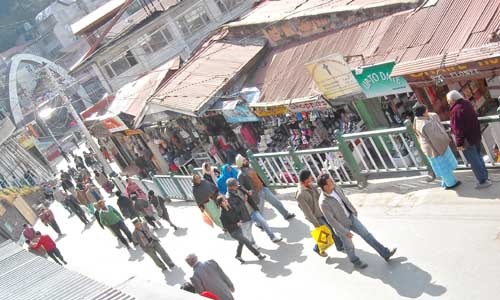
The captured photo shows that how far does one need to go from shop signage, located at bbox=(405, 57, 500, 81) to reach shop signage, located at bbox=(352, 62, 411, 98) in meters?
0.50

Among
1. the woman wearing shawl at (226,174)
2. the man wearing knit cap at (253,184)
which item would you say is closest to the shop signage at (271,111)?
the woman wearing shawl at (226,174)

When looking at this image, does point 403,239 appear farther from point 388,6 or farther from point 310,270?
point 388,6

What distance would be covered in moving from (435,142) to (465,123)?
0.55 m

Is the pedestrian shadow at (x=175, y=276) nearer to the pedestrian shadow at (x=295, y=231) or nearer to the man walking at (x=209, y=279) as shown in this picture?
the pedestrian shadow at (x=295, y=231)

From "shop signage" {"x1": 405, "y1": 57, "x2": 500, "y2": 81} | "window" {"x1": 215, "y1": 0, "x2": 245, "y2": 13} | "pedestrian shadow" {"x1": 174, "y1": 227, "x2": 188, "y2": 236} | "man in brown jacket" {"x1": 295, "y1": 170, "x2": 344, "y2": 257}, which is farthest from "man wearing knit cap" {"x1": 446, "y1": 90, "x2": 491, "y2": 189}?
"window" {"x1": 215, "y1": 0, "x2": 245, "y2": 13}

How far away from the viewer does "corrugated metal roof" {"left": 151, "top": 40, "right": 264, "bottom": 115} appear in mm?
13836

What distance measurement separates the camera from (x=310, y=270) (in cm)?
762

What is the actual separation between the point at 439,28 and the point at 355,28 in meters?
2.44

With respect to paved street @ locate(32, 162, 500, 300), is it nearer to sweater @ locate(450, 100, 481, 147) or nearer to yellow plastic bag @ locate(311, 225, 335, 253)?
yellow plastic bag @ locate(311, 225, 335, 253)

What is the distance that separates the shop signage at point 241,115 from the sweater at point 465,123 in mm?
6847

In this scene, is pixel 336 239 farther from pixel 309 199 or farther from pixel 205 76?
pixel 205 76

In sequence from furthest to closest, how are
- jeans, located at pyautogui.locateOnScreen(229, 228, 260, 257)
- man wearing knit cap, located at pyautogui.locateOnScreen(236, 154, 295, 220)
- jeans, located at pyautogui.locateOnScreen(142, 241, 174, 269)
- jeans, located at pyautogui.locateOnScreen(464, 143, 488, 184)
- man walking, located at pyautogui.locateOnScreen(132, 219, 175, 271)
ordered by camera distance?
jeans, located at pyautogui.locateOnScreen(142, 241, 174, 269)
man walking, located at pyautogui.locateOnScreen(132, 219, 175, 271)
man wearing knit cap, located at pyautogui.locateOnScreen(236, 154, 295, 220)
jeans, located at pyautogui.locateOnScreen(229, 228, 260, 257)
jeans, located at pyautogui.locateOnScreen(464, 143, 488, 184)

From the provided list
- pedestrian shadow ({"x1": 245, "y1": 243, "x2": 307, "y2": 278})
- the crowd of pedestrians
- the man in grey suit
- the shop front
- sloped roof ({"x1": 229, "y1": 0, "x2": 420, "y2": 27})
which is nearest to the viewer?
the man in grey suit

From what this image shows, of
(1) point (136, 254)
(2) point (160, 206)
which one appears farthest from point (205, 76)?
(1) point (136, 254)
